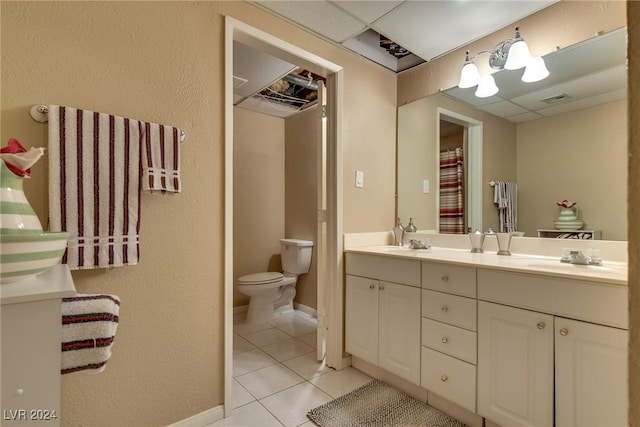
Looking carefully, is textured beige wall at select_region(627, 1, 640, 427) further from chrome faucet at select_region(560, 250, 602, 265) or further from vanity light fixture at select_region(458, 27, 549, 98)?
vanity light fixture at select_region(458, 27, 549, 98)

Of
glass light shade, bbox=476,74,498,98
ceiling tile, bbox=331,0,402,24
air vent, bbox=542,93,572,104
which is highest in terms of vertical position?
ceiling tile, bbox=331,0,402,24

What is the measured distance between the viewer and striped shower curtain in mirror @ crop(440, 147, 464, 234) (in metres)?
2.13

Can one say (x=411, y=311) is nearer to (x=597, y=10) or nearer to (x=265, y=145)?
(x=597, y=10)

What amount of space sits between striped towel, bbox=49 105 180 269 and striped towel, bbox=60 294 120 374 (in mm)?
608

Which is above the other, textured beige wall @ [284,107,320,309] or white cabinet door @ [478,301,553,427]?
textured beige wall @ [284,107,320,309]

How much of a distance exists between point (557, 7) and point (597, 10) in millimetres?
190

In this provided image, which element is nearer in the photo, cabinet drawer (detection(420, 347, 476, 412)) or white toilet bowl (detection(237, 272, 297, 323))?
cabinet drawer (detection(420, 347, 476, 412))

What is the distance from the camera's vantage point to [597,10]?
1.49 metres

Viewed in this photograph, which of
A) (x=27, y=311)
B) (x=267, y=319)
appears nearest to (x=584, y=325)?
(x=27, y=311)

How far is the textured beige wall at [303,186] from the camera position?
3180 millimetres

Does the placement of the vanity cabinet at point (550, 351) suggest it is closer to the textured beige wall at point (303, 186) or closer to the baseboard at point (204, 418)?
the baseboard at point (204, 418)

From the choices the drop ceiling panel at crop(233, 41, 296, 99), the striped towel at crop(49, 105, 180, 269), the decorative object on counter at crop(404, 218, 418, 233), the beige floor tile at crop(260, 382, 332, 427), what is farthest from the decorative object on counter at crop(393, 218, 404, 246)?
the striped towel at crop(49, 105, 180, 269)

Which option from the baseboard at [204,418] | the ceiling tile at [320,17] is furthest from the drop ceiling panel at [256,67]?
the baseboard at [204,418]

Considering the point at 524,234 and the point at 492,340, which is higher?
the point at 524,234
